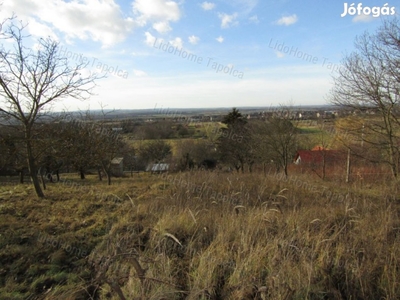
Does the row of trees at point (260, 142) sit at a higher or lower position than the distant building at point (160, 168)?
higher

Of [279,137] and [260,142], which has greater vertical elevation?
[279,137]

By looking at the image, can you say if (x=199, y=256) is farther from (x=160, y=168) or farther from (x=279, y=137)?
(x=160, y=168)

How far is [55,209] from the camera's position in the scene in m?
5.11

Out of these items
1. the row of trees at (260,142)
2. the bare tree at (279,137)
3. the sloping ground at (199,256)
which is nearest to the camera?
the sloping ground at (199,256)

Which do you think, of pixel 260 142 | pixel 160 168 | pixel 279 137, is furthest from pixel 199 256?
pixel 160 168

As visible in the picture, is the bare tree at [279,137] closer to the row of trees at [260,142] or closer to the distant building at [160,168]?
the row of trees at [260,142]

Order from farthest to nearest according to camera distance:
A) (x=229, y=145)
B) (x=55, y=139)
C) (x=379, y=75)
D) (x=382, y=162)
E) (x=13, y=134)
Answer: (x=229, y=145), (x=382, y=162), (x=379, y=75), (x=55, y=139), (x=13, y=134)

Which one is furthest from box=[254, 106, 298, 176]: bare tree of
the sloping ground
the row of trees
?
the sloping ground

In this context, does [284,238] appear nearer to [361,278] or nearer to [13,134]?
[361,278]

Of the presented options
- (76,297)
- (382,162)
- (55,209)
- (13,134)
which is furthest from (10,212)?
(382,162)

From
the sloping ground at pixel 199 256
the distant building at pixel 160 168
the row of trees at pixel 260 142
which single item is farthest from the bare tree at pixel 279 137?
the sloping ground at pixel 199 256

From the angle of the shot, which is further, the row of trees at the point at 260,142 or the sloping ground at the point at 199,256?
the row of trees at the point at 260,142

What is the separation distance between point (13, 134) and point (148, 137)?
37087mm

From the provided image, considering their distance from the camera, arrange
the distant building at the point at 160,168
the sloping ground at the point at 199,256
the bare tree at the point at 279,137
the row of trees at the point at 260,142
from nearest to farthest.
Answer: the sloping ground at the point at 199,256 → the bare tree at the point at 279,137 → the row of trees at the point at 260,142 → the distant building at the point at 160,168
